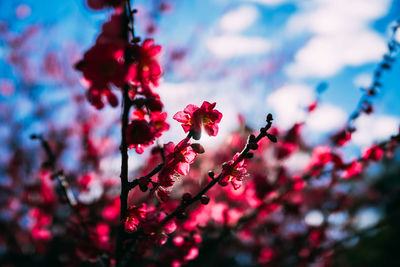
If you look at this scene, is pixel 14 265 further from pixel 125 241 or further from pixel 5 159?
pixel 125 241

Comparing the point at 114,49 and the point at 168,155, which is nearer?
the point at 114,49

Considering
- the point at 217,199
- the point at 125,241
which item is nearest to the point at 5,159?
the point at 217,199

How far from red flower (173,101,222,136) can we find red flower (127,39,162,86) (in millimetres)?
264

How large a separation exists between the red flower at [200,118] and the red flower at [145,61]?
0.87 feet

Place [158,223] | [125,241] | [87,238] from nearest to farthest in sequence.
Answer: [158,223]
[125,241]
[87,238]

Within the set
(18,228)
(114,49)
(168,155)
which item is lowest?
(168,155)

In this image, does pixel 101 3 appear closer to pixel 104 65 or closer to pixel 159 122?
pixel 104 65

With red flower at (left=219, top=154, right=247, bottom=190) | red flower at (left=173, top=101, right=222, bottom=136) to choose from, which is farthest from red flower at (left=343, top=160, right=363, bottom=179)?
red flower at (left=173, top=101, right=222, bottom=136)

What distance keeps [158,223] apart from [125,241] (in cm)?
37

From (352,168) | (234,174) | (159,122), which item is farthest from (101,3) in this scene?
(352,168)

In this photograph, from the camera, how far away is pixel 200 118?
4.48 feet

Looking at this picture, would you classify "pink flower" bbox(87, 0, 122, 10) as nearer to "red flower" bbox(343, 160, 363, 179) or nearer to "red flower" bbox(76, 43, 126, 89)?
"red flower" bbox(76, 43, 126, 89)

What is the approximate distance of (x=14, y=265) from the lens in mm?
5656

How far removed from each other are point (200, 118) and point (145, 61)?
0.43m
